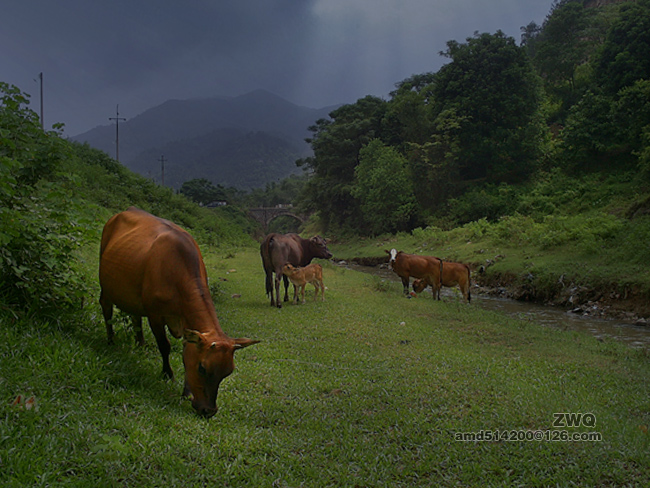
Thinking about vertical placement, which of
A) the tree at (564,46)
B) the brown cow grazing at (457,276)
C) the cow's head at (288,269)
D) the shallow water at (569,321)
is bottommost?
the shallow water at (569,321)

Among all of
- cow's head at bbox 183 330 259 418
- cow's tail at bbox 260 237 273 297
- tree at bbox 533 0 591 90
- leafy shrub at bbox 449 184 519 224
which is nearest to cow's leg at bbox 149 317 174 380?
cow's head at bbox 183 330 259 418

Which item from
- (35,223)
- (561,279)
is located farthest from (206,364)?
(561,279)

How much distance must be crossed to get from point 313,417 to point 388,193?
32849 mm

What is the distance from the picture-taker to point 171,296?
14.6ft

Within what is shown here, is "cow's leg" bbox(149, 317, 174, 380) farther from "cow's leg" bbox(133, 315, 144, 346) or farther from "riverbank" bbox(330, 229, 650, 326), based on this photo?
"riverbank" bbox(330, 229, 650, 326)

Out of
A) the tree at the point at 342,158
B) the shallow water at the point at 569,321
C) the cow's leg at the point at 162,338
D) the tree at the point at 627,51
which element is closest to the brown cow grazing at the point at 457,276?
the shallow water at the point at 569,321

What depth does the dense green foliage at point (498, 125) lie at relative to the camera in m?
23.8

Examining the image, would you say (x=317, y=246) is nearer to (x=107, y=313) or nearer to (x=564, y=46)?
(x=107, y=313)

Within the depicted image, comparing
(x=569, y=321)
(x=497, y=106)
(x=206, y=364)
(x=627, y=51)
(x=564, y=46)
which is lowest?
(x=569, y=321)

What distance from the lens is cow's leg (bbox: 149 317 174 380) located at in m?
4.58

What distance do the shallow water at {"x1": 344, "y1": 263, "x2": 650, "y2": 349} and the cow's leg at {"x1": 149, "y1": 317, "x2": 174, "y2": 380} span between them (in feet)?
30.5

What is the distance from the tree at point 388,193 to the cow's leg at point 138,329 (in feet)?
Answer: 101

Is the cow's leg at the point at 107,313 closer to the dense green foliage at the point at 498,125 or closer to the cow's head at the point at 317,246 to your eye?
the cow's head at the point at 317,246

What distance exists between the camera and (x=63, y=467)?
113 inches
